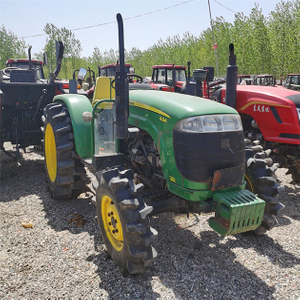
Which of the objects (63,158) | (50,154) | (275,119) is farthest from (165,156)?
(275,119)

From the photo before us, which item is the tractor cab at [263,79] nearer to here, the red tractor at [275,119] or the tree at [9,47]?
the red tractor at [275,119]

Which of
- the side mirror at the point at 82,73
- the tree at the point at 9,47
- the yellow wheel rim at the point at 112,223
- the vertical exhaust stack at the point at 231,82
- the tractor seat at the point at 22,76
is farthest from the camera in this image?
the tree at the point at 9,47

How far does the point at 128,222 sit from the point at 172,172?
0.59m

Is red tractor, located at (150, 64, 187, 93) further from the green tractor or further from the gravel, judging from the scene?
the green tractor

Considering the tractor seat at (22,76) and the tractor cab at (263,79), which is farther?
the tractor cab at (263,79)

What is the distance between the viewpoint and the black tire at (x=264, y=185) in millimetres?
3258

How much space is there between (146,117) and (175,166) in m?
0.65

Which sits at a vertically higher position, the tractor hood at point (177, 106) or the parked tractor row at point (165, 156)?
the tractor hood at point (177, 106)

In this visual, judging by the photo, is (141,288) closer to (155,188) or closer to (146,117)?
(155,188)

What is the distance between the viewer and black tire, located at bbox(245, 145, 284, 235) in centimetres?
326

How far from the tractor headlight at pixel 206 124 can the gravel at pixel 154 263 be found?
130cm

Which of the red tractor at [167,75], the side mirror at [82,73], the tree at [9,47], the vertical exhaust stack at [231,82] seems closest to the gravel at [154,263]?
the vertical exhaust stack at [231,82]

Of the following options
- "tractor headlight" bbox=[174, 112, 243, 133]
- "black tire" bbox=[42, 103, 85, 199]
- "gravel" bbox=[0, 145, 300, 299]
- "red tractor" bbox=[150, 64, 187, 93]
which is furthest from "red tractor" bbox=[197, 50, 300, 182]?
"red tractor" bbox=[150, 64, 187, 93]

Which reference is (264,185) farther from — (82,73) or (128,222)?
(82,73)
